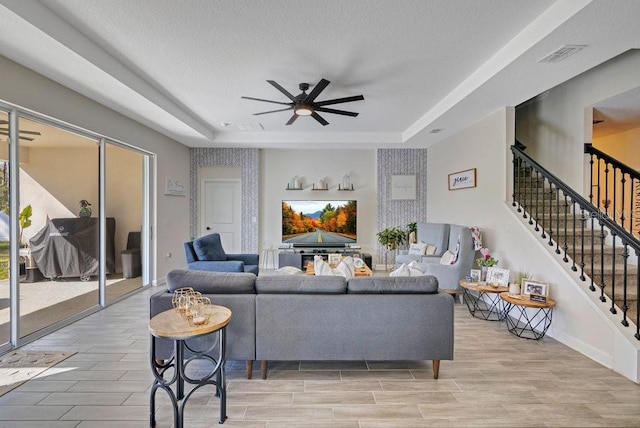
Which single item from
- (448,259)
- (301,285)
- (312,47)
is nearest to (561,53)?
(312,47)

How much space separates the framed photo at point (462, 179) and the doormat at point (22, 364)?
5.58 metres

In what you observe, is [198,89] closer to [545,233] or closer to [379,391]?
[379,391]

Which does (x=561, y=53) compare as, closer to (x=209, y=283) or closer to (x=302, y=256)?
(x=209, y=283)

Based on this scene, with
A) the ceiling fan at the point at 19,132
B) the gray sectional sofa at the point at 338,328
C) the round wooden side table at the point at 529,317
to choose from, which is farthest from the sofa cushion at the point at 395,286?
the ceiling fan at the point at 19,132

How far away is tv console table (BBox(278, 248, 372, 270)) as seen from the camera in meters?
6.34

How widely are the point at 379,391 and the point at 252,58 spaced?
10.9 ft

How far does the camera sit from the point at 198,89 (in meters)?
4.04

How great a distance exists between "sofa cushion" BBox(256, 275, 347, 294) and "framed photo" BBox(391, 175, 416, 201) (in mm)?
4812

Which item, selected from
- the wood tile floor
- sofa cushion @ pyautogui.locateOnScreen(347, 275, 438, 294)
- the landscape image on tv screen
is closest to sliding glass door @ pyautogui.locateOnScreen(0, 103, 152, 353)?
the wood tile floor

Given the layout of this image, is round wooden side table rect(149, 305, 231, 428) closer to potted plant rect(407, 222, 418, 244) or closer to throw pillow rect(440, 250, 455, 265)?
throw pillow rect(440, 250, 455, 265)

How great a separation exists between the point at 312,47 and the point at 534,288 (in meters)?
3.38

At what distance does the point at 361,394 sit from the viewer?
2.25 m

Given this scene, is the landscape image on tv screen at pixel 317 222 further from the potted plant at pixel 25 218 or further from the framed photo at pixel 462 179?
the potted plant at pixel 25 218

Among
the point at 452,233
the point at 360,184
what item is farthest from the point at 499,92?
the point at 360,184
